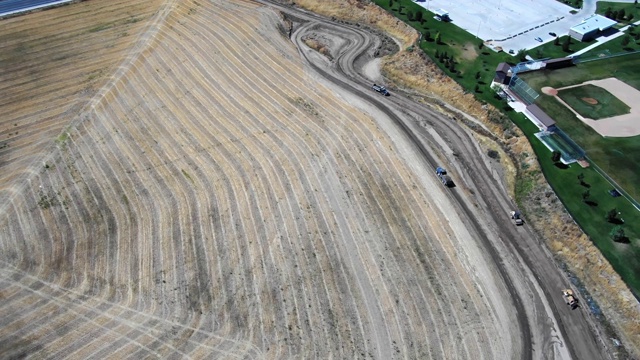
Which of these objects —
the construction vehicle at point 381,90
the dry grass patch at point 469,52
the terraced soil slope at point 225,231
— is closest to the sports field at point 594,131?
the dry grass patch at point 469,52

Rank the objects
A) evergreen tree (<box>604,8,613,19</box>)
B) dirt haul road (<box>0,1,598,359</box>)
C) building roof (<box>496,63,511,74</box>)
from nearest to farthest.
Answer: dirt haul road (<box>0,1,598,359</box>), building roof (<box>496,63,511,74</box>), evergreen tree (<box>604,8,613,19</box>)

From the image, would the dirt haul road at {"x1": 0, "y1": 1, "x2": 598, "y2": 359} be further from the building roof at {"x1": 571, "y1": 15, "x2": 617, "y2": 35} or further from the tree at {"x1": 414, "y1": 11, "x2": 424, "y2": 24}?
the building roof at {"x1": 571, "y1": 15, "x2": 617, "y2": 35}

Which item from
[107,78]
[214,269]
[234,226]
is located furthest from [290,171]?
[107,78]

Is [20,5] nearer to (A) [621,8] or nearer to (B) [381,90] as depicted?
(B) [381,90]

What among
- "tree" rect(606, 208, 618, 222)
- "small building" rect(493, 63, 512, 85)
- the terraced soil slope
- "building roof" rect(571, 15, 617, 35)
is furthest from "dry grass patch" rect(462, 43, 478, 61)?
"tree" rect(606, 208, 618, 222)

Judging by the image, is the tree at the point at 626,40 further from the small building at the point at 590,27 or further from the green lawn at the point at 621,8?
the green lawn at the point at 621,8

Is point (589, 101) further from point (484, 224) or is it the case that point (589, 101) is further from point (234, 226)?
point (234, 226)
